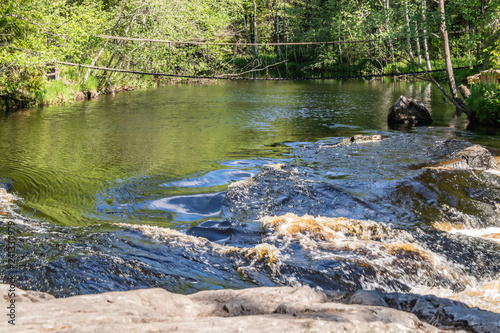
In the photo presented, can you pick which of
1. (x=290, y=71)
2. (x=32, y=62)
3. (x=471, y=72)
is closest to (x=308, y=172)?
(x=32, y=62)

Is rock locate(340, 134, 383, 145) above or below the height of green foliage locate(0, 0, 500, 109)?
below

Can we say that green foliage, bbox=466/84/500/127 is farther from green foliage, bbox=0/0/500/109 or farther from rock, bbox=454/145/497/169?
rock, bbox=454/145/497/169

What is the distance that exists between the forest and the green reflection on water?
53.1 inches

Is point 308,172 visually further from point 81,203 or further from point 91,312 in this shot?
point 91,312

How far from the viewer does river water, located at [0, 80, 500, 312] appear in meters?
3.65

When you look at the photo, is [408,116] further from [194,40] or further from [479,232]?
[194,40]

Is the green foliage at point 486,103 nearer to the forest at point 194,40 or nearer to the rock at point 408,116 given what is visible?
the forest at point 194,40

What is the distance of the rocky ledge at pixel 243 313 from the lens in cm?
204

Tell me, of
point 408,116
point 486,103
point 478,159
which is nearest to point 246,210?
point 478,159

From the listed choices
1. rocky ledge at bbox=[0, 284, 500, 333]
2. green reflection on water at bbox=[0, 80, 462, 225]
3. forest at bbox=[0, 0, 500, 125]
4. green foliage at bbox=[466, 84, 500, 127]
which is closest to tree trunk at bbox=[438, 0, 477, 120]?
forest at bbox=[0, 0, 500, 125]

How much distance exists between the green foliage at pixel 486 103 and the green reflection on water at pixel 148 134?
1010mm

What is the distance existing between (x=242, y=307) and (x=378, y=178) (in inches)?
186

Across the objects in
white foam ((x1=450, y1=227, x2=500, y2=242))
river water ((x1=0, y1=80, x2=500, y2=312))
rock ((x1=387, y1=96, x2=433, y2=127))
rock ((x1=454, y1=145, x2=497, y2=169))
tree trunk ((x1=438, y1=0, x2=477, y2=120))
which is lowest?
white foam ((x1=450, y1=227, x2=500, y2=242))

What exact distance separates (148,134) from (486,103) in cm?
876
